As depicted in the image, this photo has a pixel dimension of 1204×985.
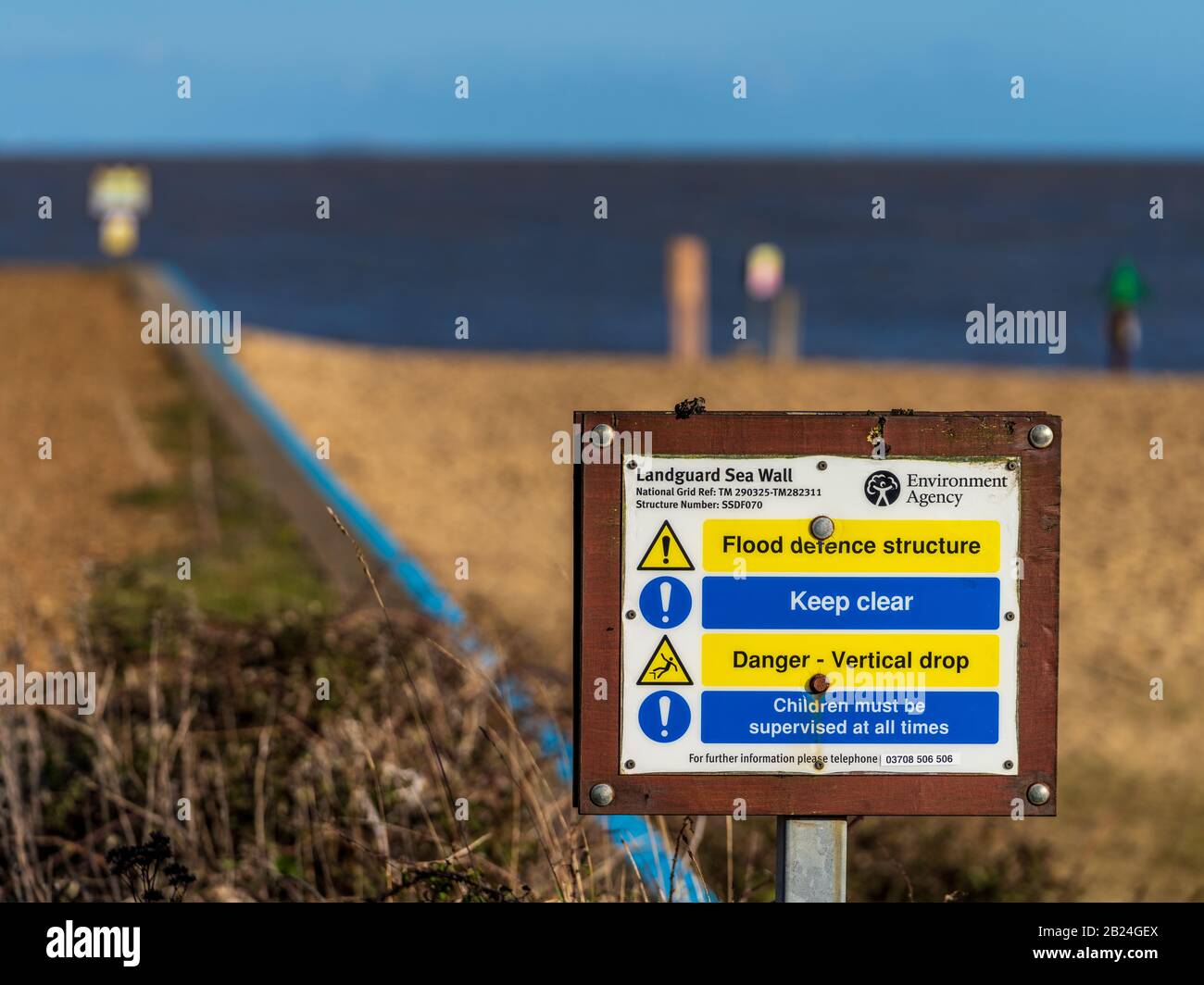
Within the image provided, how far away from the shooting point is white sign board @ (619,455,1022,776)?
9.34ft

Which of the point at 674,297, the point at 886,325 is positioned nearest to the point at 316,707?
the point at 674,297

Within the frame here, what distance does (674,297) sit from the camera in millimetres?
29047

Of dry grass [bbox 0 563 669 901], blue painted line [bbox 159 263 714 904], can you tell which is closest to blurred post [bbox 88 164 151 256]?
blue painted line [bbox 159 263 714 904]

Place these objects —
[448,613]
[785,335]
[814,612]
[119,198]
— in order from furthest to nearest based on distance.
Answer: [119,198]
[785,335]
[448,613]
[814,612]

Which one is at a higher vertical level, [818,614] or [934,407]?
[934,407]

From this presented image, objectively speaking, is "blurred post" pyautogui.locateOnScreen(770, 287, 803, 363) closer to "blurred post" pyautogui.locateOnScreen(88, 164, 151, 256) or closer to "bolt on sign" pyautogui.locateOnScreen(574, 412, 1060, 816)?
"blurred post" pyautogui.locateOnScreen(88, 164, 151, 256)

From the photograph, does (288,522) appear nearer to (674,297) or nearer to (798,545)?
(798,545)

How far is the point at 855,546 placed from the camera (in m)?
2.86

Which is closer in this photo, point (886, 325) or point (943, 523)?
point (943, 523)

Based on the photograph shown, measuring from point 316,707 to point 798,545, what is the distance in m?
2.96

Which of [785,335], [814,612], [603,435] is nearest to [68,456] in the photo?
[603,435]

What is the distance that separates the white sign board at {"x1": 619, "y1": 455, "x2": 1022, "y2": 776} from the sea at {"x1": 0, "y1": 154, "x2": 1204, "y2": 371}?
10131 mm

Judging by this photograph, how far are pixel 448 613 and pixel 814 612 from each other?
458cm

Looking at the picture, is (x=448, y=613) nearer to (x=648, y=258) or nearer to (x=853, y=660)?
(x=853, y=660)
